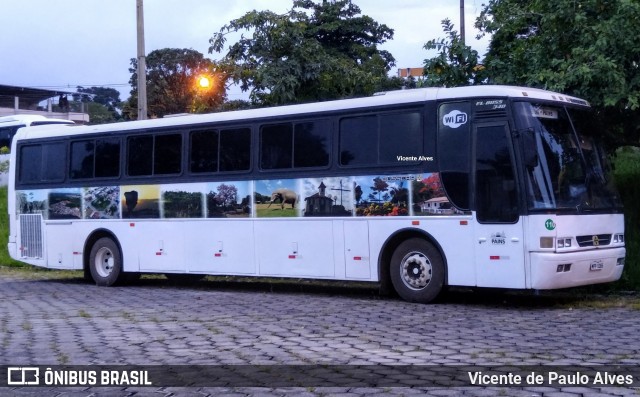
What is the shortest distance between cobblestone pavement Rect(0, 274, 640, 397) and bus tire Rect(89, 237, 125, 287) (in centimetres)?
292

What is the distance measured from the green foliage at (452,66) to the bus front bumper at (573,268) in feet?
17.3

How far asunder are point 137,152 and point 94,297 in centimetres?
347

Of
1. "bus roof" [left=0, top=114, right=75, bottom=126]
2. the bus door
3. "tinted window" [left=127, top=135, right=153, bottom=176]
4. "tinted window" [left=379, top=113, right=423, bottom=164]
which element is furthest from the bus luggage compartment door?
"bus roof" [left=0, top=114, right=75, bottom=126]

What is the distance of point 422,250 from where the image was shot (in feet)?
46.6

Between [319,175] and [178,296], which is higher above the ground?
[319,175]

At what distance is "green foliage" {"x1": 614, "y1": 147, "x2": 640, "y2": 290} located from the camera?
15281 mm

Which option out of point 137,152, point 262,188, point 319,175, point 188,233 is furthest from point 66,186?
point 319,175

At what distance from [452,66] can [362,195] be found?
4.29 metres

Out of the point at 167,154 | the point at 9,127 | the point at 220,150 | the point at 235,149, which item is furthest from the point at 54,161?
the point at 9,127

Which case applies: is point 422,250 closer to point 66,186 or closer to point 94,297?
point 94,297

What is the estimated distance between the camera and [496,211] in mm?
13273

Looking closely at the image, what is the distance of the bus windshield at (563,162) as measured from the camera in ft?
43.0

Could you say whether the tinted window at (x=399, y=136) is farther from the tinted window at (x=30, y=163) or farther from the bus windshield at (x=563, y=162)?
the tinted window at (x=30, y=163)

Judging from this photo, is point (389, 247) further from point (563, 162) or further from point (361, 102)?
point (563, 162)
